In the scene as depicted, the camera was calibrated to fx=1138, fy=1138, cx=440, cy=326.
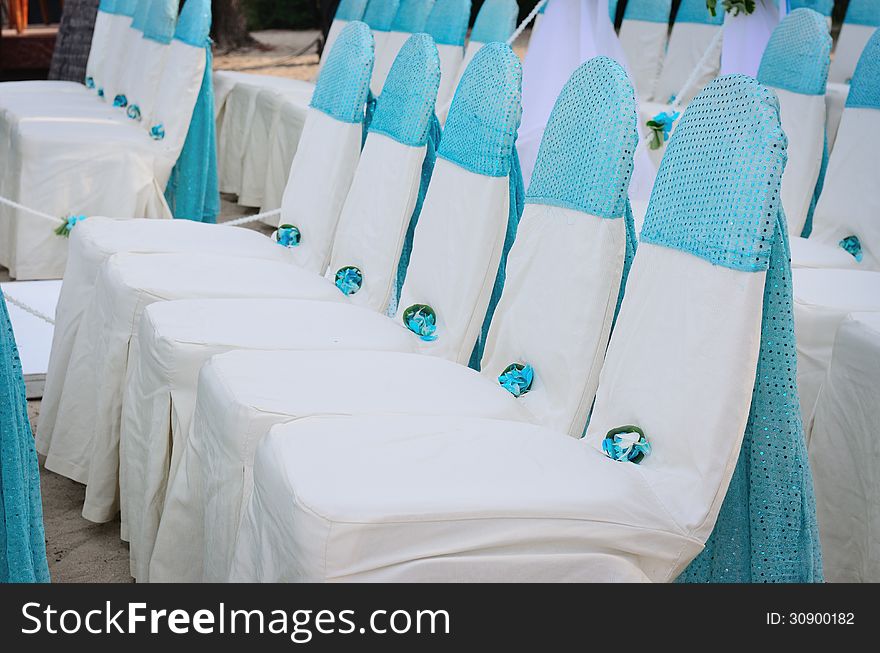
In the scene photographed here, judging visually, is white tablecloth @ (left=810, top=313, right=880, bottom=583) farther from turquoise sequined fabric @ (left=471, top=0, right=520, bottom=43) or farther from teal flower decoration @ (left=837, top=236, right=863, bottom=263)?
turquoise sequined fabric @ (left=471, top=0, right=520, bottom=43)

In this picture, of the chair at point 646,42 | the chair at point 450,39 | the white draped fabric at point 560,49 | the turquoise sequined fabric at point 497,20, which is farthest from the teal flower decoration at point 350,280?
the chair at point 646,42

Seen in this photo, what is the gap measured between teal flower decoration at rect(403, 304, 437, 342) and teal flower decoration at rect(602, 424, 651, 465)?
713 mm

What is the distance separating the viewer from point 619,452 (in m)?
1.79

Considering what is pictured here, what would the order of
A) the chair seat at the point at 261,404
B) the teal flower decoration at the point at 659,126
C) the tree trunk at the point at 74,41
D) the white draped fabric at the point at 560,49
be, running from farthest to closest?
the tree trunk at the point at 74,41
the white draped fabric at the point at 560,49
the teal flower decoration at the point at 659,126
the chair seat at the point at 261,404

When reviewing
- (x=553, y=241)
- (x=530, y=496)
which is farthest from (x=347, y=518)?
(x=553, y=241)

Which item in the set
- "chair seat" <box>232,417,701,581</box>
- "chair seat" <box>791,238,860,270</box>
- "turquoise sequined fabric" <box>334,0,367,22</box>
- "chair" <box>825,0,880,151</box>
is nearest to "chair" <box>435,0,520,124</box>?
"turquoise sequined fabric" <box>334,0,367,22</box>

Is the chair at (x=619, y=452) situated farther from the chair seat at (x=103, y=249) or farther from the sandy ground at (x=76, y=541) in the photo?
the chair seat at (x=103, y=249)

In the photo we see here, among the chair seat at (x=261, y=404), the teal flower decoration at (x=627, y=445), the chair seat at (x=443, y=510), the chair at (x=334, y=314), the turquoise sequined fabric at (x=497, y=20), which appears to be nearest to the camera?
the chair seat at (x=443, y=510)

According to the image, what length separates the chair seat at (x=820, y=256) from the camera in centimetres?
283

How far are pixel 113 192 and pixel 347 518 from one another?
10.6ft

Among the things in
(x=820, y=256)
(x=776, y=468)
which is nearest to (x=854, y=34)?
(x=820, y=256)

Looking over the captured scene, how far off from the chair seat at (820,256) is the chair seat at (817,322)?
0.28 metres

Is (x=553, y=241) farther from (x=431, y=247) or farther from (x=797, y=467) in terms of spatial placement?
(x=797, y=467)

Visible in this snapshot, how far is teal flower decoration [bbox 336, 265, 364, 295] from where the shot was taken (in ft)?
9.18
